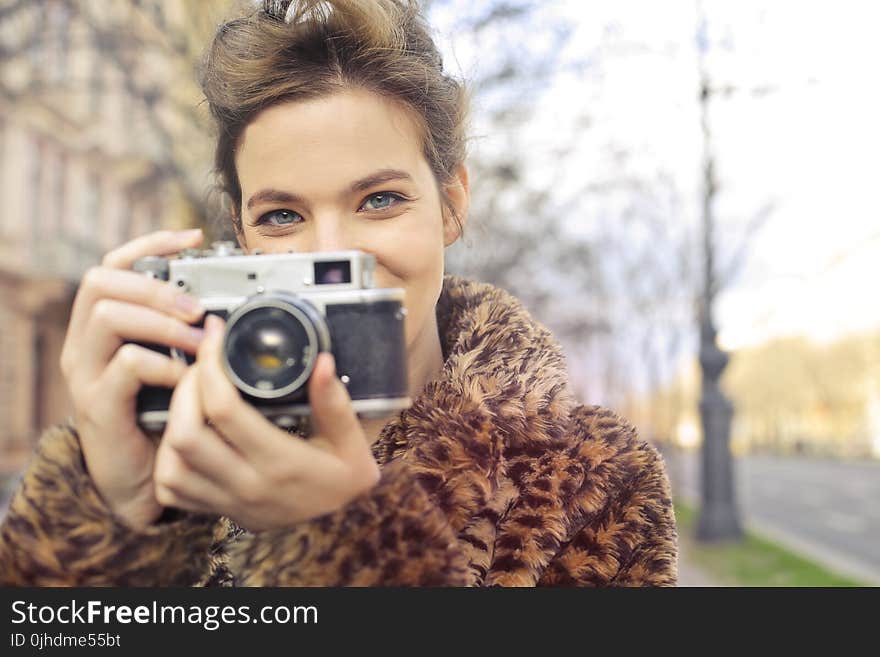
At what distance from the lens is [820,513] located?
18.7 metres

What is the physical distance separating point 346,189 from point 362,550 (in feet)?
1.97

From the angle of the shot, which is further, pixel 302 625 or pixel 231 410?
pixel 302 625

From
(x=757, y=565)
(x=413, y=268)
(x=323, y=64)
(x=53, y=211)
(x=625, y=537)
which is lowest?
(x=757, y=565)

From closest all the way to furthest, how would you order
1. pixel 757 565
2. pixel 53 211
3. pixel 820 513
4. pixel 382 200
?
1. pixel 382 200
2. pixel 757 565
3. pixel 53 211
4. pixel 820 513

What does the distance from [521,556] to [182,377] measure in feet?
2.09

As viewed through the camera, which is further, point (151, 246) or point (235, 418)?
point (151, 246)

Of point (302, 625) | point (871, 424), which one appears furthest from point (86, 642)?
point (871, 424)

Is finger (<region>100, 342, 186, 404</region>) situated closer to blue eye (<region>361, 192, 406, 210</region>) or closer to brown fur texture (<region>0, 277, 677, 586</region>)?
brown fur texture (<region>0, 277, 677, 586</region>)

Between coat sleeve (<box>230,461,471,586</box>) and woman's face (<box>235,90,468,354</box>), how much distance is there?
14.7 inches

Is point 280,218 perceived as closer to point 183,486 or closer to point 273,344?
point 273,344

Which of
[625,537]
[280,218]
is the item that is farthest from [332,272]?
[625,537]

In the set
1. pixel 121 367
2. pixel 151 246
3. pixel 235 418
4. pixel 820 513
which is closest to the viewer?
pixel 235 418

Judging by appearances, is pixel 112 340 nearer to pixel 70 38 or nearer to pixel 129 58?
pixel 70 38

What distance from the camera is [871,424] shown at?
5522cm
